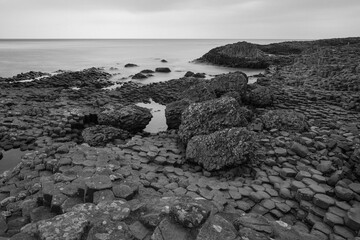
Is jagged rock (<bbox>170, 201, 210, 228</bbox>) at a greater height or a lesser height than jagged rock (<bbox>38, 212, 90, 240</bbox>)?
greater

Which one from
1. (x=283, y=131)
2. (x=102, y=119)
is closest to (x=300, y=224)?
(x=283, y=131)

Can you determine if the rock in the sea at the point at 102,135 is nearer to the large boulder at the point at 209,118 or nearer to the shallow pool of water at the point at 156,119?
the shallow pool of water at the point at 156,119

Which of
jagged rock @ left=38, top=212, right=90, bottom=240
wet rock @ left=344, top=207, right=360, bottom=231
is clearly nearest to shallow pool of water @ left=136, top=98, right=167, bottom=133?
jagged rock @ left=38, top=212, right=90, bottom=240

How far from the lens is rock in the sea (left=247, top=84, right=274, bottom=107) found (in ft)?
38.9

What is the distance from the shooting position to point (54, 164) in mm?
6191

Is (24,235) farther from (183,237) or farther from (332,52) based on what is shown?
(332,52)

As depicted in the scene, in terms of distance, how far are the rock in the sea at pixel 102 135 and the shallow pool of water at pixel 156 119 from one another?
6.08 feet

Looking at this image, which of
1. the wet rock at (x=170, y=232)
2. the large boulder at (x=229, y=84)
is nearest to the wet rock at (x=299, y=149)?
the wet rock at (x=170, y=232)

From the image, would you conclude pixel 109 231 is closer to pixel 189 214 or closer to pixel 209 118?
pixel 189 214

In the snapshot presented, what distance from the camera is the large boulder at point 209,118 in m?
7.90

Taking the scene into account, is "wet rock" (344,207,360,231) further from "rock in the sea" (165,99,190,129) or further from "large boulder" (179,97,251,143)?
"rock in the sea" (165,99,190,129)

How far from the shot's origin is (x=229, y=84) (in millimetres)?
12742

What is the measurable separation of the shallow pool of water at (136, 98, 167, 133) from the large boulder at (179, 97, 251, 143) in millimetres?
2668

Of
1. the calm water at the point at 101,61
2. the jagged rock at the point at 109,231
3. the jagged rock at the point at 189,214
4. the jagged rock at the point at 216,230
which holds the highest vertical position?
the jagged rock at the point at 189,214
